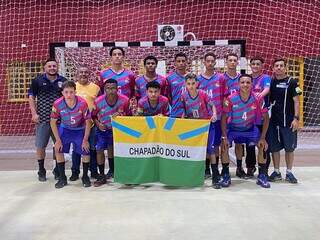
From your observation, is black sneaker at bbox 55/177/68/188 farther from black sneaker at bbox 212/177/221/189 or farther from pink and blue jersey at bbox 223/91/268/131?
pink and blue jersey at bbox 223/91/268/131

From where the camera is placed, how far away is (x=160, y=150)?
597 centimetres

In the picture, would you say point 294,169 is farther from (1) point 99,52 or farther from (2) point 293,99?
(1) point 99,52

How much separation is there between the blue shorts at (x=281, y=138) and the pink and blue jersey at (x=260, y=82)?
49 cm

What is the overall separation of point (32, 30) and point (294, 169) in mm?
8273

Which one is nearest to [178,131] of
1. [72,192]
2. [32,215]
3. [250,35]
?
[72,192]

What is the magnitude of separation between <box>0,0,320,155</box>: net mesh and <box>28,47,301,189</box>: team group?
624cm

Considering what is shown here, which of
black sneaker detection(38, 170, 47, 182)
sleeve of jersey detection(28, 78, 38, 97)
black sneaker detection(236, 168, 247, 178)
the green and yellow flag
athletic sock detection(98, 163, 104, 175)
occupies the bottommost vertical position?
black sneaker detection(38, 170, 47, 182)

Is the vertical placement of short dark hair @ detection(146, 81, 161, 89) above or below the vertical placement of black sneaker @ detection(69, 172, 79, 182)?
above

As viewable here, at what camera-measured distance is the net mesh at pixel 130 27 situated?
1241cm

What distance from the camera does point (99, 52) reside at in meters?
9.70

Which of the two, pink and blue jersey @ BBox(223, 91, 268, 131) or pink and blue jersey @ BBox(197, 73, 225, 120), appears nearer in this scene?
pink and blue jersey @ BBox(223, 91, 268, 131)

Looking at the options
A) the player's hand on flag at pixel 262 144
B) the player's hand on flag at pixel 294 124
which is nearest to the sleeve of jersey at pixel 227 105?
the player's hand on flag at pixel 262 144

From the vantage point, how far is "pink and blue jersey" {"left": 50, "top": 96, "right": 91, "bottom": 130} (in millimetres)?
6020

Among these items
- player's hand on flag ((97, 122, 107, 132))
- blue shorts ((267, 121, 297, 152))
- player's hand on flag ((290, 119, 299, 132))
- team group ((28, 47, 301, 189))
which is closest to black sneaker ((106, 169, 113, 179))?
team group ((28, 47, 301, 189))
